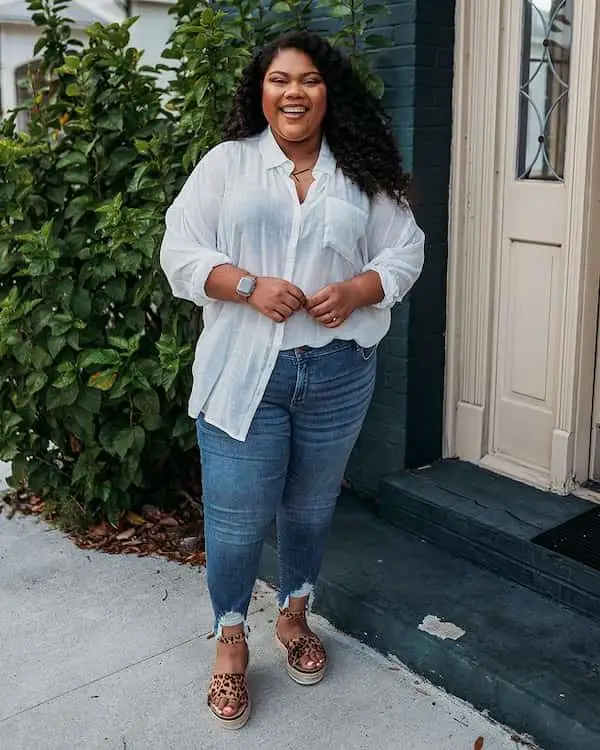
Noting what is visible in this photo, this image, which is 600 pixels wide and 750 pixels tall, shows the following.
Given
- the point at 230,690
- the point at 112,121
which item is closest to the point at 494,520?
the point at 230,690

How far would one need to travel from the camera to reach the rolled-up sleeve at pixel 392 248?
2438 mm

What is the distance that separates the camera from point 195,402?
2471mm

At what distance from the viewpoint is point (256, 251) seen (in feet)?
7.74

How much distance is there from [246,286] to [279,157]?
0.35m

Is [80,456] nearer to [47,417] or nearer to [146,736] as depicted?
[47,417]

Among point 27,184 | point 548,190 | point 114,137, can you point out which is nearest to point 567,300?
point 548,190

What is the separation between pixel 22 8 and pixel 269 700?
41.1 feet

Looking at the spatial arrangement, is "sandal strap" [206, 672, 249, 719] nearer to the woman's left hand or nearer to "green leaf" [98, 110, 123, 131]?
the woman's left hand

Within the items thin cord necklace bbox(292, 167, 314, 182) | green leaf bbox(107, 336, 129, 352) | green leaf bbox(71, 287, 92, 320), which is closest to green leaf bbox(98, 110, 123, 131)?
green leaf bbox(71, 287, 92, 320)

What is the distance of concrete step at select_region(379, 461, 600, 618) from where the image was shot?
297cm

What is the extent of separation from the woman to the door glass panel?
1039 mm

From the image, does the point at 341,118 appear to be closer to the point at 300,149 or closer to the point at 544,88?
the point at 300,149

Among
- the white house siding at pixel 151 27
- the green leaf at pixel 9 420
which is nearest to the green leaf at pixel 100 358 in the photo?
the green leaf at pixel 9 420

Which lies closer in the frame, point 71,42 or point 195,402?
point 195,402
